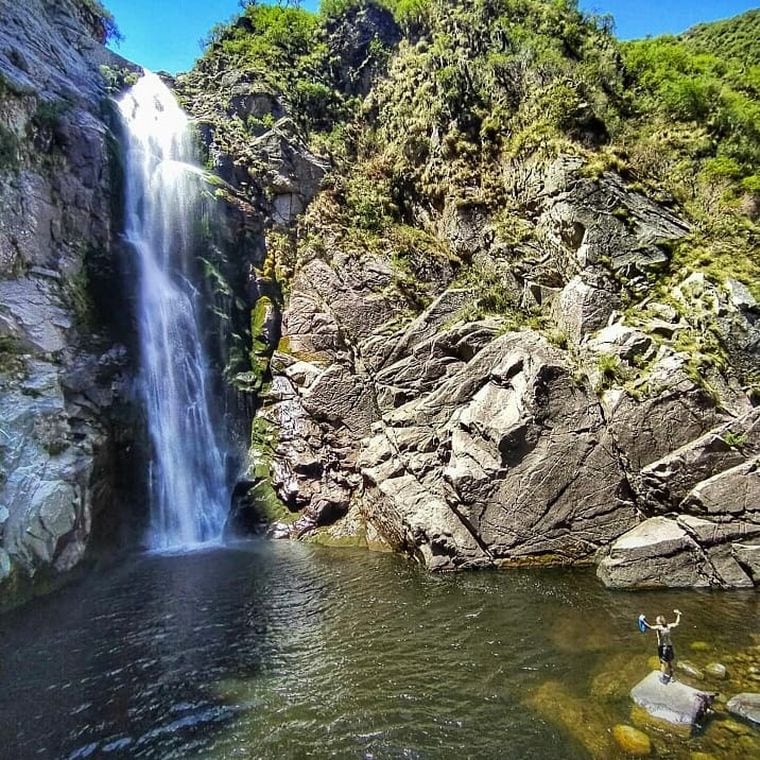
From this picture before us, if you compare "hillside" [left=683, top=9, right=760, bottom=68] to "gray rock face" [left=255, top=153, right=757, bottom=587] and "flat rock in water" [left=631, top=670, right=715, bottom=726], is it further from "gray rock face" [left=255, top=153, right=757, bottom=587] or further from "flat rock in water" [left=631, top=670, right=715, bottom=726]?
"flat rock in water" [left=631, top=670, right=715, bottom=726]

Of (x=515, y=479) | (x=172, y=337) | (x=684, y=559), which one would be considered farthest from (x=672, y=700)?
(x=172, y=337)

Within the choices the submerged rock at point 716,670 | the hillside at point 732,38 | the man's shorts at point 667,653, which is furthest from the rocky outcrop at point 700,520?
the hillside at point 732,38

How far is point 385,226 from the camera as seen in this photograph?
102ft

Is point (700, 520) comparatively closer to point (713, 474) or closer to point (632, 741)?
point (713, 474)

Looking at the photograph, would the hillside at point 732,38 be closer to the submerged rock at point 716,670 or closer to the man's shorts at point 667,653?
the submerged rock at point 716,670

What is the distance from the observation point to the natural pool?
28.7ft

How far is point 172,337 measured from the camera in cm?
2534

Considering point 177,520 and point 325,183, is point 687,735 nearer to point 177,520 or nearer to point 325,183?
point 177,520

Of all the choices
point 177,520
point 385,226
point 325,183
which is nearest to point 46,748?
point 177,520

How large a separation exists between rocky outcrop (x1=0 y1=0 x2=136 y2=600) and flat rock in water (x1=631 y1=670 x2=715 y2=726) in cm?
1771

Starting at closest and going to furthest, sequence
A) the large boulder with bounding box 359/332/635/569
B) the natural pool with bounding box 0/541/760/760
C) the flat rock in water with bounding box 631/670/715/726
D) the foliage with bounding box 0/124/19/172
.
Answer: the flat rock in water with bounding box 631/670/715/726, the natural pool with bounding box 0/541/760/760, the large boulder with bounding box 359/332/635/569, the foliage with bounding box 0/124/19/172

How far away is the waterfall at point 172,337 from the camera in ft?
75.9

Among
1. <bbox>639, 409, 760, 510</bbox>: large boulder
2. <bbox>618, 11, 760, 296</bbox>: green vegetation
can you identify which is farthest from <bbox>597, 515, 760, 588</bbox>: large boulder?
<bbox>618, 11, 760, 296</bbox>: green vegetation

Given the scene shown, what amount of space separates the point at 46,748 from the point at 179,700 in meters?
2.34
